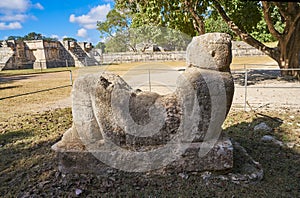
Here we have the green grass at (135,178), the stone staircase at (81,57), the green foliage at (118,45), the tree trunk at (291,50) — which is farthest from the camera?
the stone staircase at (81,57)

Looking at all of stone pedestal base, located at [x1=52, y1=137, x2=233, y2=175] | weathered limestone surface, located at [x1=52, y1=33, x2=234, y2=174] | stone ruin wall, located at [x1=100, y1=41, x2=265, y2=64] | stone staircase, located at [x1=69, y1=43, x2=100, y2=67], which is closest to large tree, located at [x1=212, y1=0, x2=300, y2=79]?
weathered limestone surface, located at [x1=52, y1=33, x2=234, y2=174]

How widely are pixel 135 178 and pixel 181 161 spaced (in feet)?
1.85

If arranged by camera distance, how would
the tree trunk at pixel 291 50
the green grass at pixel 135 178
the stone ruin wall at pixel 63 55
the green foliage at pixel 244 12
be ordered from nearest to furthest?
1. the green grass at pixel 135 178
2. the tree trunk at pixel 291 50
3. the green foliage at pixel 244 12
4. the stone ruin wall at pixel 63 55

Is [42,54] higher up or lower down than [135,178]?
higher up

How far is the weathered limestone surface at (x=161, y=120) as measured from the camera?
268 centimetres

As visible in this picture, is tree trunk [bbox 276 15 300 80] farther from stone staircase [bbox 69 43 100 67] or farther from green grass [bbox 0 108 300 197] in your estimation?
stone staircase [bbox 69 43 100 67]

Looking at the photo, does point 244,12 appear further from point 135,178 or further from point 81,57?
point 81,57

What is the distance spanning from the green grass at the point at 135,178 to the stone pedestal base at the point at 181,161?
81mm

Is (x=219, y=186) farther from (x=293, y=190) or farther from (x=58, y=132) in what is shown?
(x=58, y=132)

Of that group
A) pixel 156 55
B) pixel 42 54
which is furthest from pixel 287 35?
pixel 42 54

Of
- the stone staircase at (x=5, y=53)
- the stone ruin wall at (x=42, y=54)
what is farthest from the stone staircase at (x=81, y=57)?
the stone staircase at (x=5, y=53)

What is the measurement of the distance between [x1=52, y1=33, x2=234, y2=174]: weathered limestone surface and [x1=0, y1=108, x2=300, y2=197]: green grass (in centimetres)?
17

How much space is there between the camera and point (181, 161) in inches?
110

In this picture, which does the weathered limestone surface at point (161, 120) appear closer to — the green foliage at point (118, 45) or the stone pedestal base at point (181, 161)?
the stone pedestal base at point (181, 161)
